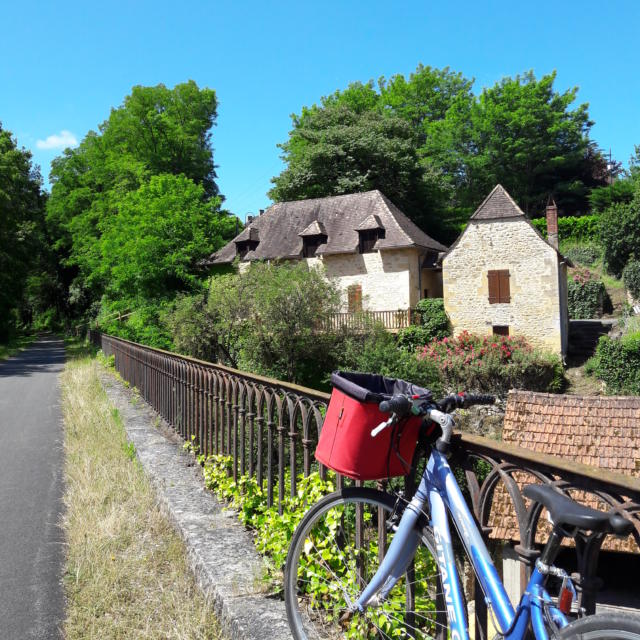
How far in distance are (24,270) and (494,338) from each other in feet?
91.5

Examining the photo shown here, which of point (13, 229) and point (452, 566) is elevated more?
point (13, 229)

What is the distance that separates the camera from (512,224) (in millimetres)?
29359

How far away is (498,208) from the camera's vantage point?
29.6 metres

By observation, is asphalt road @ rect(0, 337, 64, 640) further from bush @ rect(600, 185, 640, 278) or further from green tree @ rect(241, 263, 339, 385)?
bush @ rect(600, 185, 640, 278)

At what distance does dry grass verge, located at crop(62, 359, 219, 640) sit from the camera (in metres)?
2.94

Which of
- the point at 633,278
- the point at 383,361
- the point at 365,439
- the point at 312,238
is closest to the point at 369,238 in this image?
the point at 312,238

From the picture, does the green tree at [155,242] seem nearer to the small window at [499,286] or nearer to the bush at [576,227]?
the small window at [499,286]

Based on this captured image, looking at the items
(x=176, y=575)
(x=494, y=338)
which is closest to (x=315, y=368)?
(x=494, y=338)

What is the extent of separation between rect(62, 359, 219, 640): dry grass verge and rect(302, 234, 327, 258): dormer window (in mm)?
28747

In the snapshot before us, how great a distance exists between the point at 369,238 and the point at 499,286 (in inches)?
311

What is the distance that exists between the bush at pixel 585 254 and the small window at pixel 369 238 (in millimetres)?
16846

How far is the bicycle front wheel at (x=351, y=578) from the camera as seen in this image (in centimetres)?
234

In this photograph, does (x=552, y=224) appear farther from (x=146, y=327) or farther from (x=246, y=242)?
(x=146, y=327)

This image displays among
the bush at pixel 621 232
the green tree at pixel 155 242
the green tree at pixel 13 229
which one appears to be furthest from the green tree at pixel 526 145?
the green tree at pixel 13 229
